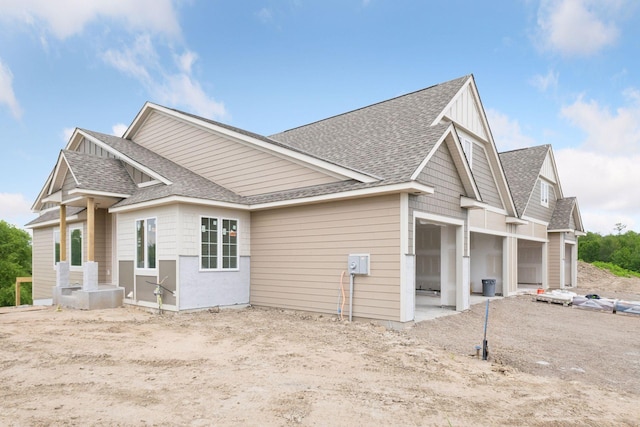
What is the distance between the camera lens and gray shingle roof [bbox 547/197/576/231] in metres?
21.5

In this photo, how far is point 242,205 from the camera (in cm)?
1243

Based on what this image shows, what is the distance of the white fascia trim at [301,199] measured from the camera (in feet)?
30.4

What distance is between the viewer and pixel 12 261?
44062 millimetres

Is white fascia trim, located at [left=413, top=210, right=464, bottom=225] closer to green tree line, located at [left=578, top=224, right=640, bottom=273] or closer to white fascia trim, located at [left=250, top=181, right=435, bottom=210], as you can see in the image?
white fascia trim, located at [left=250, top=181, right=435, bottom=210]

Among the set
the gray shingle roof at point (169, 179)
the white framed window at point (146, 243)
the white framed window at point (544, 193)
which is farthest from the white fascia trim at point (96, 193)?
the white framed window at point (544, 193)

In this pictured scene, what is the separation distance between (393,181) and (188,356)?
5.44 metres

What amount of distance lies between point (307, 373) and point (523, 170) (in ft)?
61.6

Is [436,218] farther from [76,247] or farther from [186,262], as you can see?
[76,247]

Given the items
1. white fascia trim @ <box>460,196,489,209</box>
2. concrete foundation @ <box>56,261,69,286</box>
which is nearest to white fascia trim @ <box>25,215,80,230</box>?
concrete foundation @ <box>56,261,69,286</box>

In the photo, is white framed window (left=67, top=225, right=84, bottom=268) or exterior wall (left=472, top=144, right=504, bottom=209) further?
white framed window (left=67, top=225, right=84, bottom=268)

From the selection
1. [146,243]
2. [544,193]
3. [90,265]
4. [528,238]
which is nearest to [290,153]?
[146,243]

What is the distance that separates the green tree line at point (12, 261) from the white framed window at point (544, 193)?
44.1 metres

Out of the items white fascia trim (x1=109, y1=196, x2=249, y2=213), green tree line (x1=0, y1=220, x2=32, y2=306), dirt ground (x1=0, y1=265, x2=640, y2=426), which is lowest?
green tree line (x1=0, y1=220, x2=32, y2=306)

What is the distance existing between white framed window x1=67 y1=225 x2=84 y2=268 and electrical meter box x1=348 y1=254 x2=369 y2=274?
445 inches
